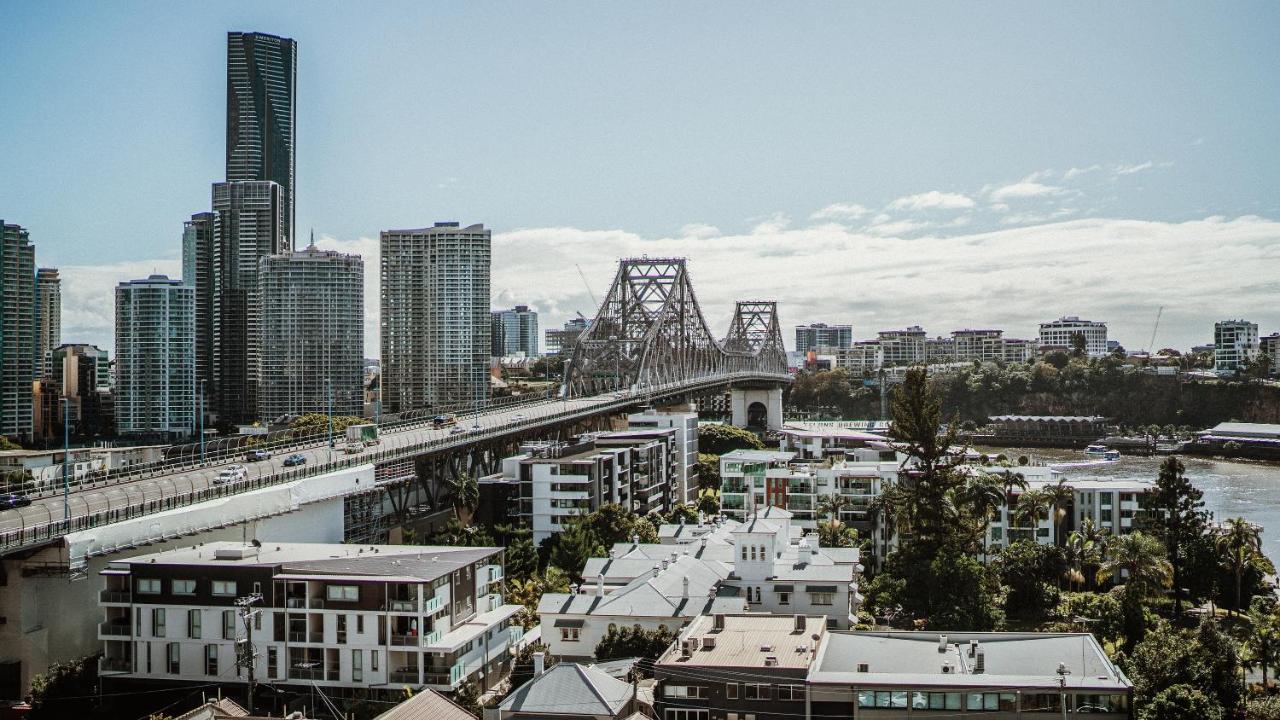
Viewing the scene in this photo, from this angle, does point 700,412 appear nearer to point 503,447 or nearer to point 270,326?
point 270,326

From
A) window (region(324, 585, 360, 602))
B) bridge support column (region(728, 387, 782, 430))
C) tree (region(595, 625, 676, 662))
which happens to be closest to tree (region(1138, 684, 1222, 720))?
tree (region(595, 625, 676, 662))

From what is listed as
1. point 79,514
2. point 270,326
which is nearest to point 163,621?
point 79,514

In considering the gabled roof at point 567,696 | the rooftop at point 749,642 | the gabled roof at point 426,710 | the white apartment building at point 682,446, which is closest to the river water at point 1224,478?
the white apartment building at point 682,446

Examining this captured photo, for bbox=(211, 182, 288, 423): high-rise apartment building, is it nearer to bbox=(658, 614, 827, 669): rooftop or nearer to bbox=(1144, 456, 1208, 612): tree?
bbox=(1144, 456, 1208, 612): tree

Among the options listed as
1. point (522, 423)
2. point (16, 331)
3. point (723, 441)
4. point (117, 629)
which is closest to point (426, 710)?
point (117, 629)

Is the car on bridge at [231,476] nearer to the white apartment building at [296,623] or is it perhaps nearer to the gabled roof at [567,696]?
the white apartment building at [296,623]
